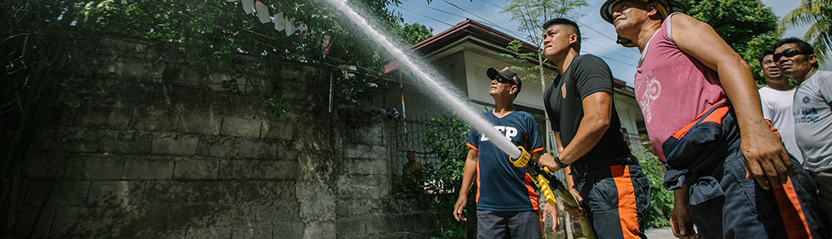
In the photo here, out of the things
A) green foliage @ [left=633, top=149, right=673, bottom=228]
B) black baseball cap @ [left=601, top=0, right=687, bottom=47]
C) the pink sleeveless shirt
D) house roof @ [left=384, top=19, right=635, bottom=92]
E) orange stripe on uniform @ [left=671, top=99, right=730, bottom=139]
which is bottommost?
green foliage @ [left=633, top=149, right=673, bottom=228]

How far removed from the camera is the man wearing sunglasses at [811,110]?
270 cm

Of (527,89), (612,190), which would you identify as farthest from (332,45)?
(527,89)

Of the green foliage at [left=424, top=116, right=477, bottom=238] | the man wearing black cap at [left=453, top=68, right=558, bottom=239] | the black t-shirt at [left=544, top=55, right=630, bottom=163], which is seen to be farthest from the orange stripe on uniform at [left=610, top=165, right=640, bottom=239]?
the green foliage at [left=424, top=116, right=477, bottom=238]

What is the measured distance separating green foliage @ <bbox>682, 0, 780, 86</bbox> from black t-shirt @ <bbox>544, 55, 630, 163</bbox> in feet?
33.8

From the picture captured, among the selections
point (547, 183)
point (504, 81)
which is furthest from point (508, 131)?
point (547, 183)

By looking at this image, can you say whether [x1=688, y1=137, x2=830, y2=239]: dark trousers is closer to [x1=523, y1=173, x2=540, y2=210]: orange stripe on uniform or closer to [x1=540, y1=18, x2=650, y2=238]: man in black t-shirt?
[x1=540, y1=18, x2=650, y2=238]: man in black t-shirt

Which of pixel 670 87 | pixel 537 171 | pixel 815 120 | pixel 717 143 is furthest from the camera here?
pixel 815 120

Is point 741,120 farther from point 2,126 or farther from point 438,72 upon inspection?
point 438,72

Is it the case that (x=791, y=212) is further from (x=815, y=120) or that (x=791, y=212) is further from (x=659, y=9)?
(x=815, y=120)

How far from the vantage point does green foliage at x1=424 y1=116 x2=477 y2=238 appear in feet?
16.2

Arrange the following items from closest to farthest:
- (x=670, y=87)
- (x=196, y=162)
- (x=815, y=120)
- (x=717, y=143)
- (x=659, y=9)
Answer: (x=717, y=143), (x=670, y=87), (x=659, y=9), (x=815, y=120), (x=196, y=162)

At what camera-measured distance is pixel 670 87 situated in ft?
5.52

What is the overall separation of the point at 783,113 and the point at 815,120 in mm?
395

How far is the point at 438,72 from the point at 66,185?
6.95 metres
